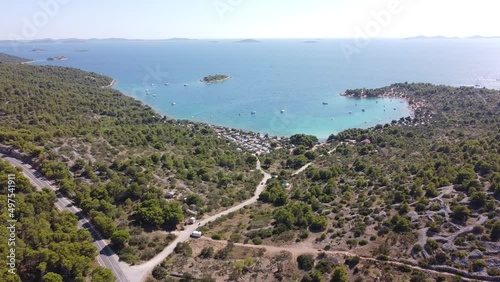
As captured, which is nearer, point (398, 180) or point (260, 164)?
point (398, 180)

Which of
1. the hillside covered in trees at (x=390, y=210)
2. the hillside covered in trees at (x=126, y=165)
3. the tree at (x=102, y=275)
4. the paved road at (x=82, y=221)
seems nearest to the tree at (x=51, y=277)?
the tree at (x=102, y=275)

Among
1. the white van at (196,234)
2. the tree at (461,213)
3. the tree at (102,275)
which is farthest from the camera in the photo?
the white van at (196,234)

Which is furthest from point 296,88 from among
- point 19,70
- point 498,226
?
point 498,226

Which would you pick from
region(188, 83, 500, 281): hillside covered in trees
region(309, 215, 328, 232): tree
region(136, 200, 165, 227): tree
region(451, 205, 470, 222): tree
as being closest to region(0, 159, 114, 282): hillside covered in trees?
region(136, 200, 165, 227): tree

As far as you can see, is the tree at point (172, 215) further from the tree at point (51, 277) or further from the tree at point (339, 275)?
the tree at point (339, 275)

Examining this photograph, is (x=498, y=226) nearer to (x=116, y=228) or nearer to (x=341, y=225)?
(x=341, y=225)

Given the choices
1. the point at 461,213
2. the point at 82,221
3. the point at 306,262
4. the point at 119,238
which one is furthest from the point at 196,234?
the point at 461,213
